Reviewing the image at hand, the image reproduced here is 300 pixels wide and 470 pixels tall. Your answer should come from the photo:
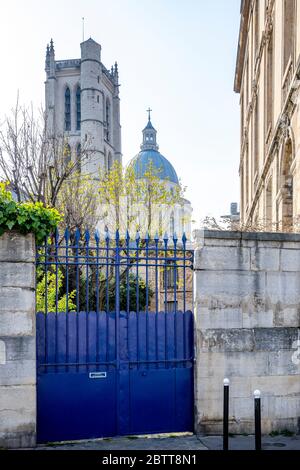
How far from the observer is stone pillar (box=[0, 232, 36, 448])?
7.03 meters

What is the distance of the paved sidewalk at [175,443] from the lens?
7051mm

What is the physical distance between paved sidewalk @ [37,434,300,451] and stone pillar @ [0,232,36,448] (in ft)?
1.51

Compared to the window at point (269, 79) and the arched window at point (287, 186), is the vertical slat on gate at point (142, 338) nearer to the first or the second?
the arched window at point (287, 186)

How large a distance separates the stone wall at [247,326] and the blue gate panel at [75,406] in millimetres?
1370

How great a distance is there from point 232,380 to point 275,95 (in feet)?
37.9

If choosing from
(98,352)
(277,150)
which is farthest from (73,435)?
(277,150)

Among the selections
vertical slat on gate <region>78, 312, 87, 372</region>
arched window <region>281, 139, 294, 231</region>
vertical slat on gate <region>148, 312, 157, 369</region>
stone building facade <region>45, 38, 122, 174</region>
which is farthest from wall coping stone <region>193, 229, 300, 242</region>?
stone building facade <region>45, 38, 122, 174</region>

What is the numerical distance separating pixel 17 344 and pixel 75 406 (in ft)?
4.18

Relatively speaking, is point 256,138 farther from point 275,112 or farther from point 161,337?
point 161,337

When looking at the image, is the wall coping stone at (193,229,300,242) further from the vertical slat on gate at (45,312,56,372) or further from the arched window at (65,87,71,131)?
the arched window at (65,87,71,131)

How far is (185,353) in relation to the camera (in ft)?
26.0

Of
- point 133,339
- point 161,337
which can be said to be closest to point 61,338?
point 133,339

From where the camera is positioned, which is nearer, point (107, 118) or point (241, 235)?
point (241, 235)

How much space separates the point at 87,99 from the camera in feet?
217
